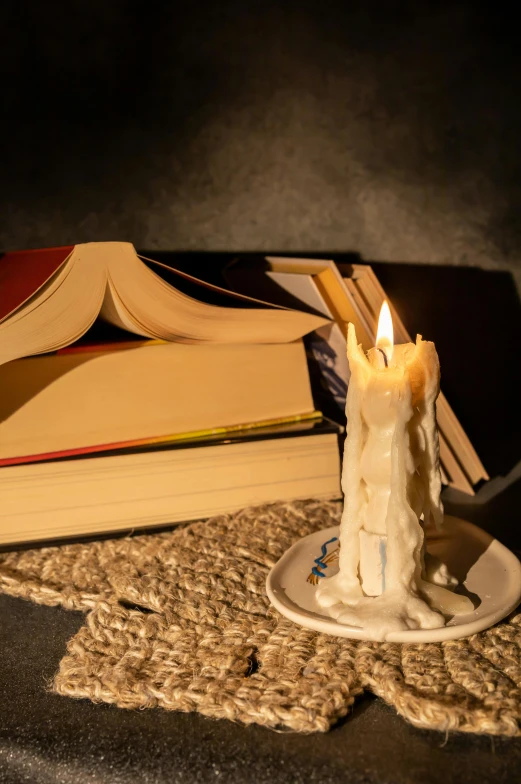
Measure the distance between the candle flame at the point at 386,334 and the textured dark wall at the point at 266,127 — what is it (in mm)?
518

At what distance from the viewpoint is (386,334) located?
560 mm

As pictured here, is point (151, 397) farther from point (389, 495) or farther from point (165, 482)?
point (389, 495)

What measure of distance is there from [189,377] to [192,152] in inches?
16.6

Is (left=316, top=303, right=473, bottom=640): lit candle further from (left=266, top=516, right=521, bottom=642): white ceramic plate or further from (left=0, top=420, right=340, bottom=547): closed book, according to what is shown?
(left=0, top=420, right=340, bottom=547): closed book

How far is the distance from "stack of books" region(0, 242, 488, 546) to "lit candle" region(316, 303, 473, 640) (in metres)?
0.22

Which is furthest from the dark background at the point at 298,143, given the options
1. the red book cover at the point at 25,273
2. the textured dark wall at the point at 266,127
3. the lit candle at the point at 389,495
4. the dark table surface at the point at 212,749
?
the dark table surface at the point at 212,749

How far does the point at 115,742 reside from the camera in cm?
46

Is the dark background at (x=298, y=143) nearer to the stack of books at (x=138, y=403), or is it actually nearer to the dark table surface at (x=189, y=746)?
the stack of books at (x=138, y=403)

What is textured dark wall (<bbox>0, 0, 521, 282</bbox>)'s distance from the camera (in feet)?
3.27

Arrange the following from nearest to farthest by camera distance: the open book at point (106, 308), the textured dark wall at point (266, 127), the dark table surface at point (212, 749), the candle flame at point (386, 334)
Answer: the dark table surface at point (212, 749)
the candle flame at point (386, 334)
the open book at point (106, 308)
the textured dark wall at point (266, 127)

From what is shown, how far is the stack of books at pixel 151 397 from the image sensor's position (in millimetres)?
695

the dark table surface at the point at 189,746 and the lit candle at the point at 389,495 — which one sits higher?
the lit candle at the point at 389,495

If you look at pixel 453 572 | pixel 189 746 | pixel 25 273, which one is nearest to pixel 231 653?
pixel 189 746

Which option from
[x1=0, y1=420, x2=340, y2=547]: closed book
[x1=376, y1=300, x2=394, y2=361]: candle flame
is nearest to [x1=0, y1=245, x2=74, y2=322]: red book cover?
[x1=0, y1=420, x2=340, y2=547]: closed book
